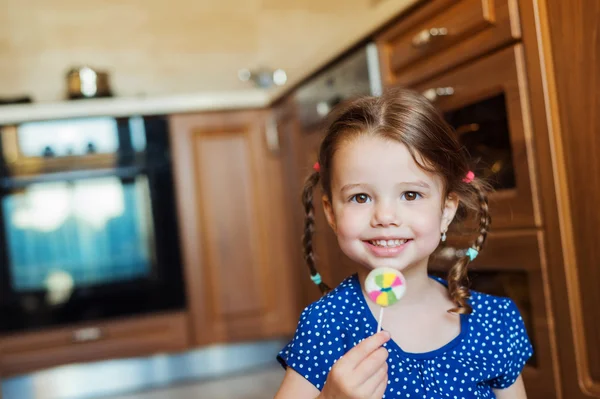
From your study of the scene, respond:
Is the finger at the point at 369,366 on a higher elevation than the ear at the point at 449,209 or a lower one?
lower

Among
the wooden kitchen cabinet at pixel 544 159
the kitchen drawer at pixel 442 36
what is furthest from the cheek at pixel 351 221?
the kitchen drawer at pixel 442 36

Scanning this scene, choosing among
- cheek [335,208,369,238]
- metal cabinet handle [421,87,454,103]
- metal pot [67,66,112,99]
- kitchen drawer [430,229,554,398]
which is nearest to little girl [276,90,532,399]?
cheek [335,208,369,238]

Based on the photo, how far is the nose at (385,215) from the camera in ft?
2.74

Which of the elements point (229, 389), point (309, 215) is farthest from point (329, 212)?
point (229, 389)

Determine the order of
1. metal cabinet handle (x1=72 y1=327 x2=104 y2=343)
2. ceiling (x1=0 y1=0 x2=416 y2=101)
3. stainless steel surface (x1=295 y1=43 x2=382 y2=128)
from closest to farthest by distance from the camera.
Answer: stainless steel surface (x1=295 y1=43 x2=382 y2=128)
metal cabinet handle (x1=72 y1=327 x2=104 y2=343)
ceiling (x1=0 y1=0 x2=416 y2=101)

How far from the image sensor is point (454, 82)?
1.51 meters

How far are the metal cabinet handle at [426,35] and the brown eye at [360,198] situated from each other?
0.76 m

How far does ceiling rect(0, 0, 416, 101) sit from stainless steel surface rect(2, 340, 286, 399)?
3.87 ft

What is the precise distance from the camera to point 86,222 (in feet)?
7.89

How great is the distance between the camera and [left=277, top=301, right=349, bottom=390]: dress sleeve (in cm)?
86

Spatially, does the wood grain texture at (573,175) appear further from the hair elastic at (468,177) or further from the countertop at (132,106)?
the countertop at (132,106)

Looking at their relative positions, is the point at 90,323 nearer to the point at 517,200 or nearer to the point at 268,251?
the point at 268,251

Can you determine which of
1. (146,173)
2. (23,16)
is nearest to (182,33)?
(23,16)

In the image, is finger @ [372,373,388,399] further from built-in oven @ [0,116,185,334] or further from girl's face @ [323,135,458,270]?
built-in oven @ [0,116,185,334]
